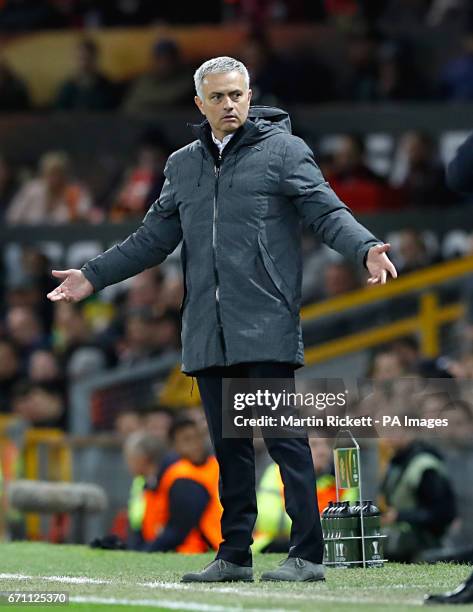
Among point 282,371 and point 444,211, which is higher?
point 444,211

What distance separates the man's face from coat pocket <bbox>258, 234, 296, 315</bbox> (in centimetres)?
47

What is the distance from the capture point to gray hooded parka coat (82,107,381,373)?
731 cm

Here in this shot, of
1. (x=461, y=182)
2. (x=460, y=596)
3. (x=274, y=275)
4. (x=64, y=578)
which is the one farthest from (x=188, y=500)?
(x=461, y=182)

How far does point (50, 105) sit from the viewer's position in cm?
1970

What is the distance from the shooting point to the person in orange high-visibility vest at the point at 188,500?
10.8 metres

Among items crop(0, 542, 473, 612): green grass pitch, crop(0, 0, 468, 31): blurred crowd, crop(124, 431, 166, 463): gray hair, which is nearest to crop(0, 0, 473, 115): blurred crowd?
crop(0, 0, 468, 31): blurred crowd

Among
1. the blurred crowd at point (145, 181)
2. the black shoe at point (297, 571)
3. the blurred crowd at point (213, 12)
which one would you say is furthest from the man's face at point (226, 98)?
the blurred crowd at point (213, 12)

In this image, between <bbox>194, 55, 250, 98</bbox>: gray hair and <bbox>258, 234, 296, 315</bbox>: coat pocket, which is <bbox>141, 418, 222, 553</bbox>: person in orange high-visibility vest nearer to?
<bbox>258, 234, 296, 315</bbox>: coat pocket

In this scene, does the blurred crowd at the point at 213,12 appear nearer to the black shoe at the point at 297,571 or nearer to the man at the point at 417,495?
the man at the point at 417,495

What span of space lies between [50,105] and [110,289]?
7.37ft

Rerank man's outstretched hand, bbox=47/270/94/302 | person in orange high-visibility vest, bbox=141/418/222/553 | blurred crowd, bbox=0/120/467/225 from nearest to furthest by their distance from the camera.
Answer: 1. man's outstretched hand, bbox=47/270/94/302
2. person in orange high-visibility vest, bbox=141/418/222/553
3. blurred crowd, bbox=0/120/467/225

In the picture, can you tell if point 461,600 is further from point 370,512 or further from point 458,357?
point 458,357

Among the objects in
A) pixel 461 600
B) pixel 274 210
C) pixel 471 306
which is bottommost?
pixel 461 600

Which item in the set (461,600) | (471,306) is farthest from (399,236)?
(461,600)
